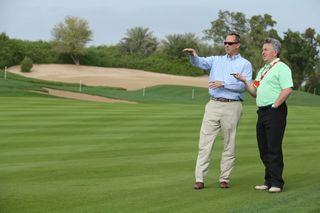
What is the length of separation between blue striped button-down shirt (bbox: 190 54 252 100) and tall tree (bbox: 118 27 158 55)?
72.1 metres

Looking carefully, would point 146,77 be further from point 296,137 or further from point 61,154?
point 61,154

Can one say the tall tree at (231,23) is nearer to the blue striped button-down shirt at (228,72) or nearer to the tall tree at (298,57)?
the blue striped button-down shirt at (228,72)

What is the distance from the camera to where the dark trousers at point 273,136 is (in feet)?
26.1

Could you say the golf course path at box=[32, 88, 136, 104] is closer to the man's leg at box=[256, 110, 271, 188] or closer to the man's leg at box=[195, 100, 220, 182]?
the man's leg at box=[195, 100, 220, 182]

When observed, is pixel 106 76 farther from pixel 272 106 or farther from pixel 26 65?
pixel 272 106

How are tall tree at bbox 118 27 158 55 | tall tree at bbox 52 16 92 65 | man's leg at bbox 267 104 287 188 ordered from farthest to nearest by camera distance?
→ 1. tall tree at bbox 118 27 158 55
2. tall tree at bbox 52 16 92 65
3. man's leg at bbox 267 104 287 188

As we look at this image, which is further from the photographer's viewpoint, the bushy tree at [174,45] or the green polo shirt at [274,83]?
the bushy tree at [174,45]

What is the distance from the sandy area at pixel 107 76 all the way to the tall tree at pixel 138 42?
709cm

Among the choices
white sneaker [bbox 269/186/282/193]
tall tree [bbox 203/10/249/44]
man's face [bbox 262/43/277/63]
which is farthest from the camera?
tall tree [bbox 203/10/249/44]

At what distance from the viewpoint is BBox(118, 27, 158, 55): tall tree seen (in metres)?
80.9

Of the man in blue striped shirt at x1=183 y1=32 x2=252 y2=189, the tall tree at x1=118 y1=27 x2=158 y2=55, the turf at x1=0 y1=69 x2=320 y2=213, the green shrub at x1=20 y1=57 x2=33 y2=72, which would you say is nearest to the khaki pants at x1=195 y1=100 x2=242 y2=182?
the man in blue striped shirt at x1=183 y1=32 x2=252 y2=189

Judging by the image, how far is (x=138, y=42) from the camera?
82.2 metres

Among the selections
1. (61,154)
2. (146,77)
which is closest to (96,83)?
(146,77)

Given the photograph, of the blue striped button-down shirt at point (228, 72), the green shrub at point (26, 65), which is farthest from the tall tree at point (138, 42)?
the blue striped button-down shirt at point (228, 72)
